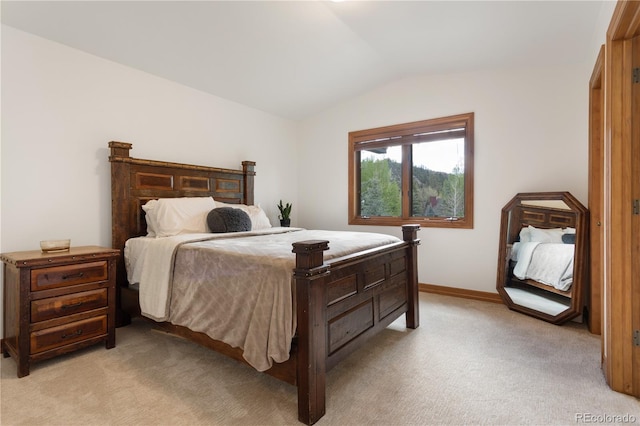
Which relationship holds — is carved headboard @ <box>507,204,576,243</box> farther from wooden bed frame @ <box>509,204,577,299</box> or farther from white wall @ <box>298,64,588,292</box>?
white wall @ <box>298,64,588,292</box>

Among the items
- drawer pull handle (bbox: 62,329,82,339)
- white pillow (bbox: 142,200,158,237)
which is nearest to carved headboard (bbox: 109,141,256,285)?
white pillow (bbox: 142,200,158,237)

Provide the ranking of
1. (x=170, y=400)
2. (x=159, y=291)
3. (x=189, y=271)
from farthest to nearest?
1. (x=159, y=291)
2. (x=189, y=271)
3. (x=170, y=400)

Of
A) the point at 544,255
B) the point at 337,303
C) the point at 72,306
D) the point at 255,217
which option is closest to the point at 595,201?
the point at 544,255

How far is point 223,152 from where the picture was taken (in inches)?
157

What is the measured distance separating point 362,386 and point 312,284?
80cm

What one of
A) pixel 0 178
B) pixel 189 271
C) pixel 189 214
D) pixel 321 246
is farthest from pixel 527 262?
pixel 0 178

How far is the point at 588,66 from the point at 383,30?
201 centimetres

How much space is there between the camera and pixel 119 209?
9.37 ft

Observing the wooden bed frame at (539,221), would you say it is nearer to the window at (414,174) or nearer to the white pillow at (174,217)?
the window at (414,174)

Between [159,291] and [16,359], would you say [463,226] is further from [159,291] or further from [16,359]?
[16,359]

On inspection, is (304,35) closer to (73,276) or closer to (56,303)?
(73,276)

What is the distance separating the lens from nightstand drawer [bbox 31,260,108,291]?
207 cm

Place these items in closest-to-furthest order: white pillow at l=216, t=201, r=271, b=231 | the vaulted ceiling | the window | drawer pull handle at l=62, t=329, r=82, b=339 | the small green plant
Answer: drawer pull handle at l=62, t=329, r=82, b=339, the vaulted ceiling, white pillow at l=216, t=201, r=271, b=231, the window, the small green plant

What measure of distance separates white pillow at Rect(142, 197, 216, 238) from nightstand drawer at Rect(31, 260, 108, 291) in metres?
0.55
